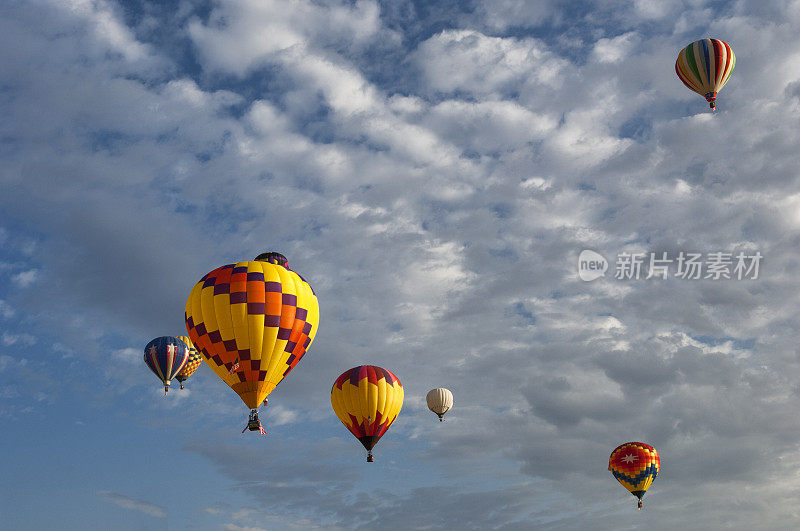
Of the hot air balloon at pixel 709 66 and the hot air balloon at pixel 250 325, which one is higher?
the hot air balloon at pixel 709 66

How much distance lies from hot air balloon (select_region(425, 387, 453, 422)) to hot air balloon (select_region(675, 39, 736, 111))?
32705mm

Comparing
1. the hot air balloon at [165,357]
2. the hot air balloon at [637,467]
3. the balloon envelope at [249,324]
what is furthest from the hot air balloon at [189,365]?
the hot air balloon at [637,467]

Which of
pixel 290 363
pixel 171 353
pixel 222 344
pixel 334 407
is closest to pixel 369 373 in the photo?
pixel 334 407

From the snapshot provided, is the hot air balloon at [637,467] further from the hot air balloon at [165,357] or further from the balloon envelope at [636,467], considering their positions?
the hot air balloon at [165,357]

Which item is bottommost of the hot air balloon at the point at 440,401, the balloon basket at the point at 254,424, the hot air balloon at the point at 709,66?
the balloon basket at the point at 254,424

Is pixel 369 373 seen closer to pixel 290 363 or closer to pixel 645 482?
pixel 290 363

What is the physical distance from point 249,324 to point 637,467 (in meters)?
42.9

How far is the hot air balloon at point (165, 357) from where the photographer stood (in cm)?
7156

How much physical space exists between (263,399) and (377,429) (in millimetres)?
11269

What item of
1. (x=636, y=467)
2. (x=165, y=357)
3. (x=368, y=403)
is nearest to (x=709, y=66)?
(x=368, y=403)

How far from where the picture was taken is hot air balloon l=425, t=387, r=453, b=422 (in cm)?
6994

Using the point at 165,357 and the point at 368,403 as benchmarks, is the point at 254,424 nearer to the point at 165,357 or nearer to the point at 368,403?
the point at 368,403

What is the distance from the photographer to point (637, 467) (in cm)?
7081

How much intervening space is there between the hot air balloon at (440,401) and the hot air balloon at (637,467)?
16.7m
